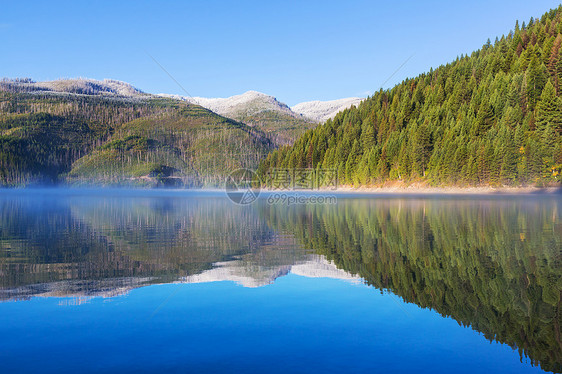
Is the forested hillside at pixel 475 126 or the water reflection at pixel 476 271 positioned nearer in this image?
the water reflection at pixel 476 271

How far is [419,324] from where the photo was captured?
12672 millimetres

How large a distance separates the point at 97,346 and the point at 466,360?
9.07m

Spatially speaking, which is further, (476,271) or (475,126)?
(475,126)

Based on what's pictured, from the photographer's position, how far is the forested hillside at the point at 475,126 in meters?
117

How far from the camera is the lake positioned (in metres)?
10.3

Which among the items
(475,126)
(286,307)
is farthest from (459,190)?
(286,307)

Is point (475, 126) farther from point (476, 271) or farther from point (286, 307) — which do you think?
point (286, 307)

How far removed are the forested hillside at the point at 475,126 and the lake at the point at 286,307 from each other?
10011 cm

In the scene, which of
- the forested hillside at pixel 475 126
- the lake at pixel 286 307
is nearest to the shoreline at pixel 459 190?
the forested hillside at pixel 475 126

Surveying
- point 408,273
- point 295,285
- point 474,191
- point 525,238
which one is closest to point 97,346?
point 295,285

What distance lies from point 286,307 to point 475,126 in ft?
462

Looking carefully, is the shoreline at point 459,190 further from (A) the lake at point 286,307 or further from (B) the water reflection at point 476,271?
(A) the lake at point 286,307

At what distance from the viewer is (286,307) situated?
1485 cm

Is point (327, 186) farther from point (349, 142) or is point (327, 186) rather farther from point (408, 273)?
point (408, 273)
